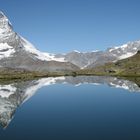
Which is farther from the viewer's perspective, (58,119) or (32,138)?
(58,119)

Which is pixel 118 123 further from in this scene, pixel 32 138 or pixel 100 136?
pixel 32 138

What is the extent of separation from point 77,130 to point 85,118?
11470 millimetres

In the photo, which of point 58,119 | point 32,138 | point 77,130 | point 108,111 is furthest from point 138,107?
point 32,138

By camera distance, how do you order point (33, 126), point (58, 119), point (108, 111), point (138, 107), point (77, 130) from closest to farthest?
point (77, 130)
point (33, 126)
point (58, 119)
point (108, 111)
point (138, 107)

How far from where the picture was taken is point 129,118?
59.0 meters

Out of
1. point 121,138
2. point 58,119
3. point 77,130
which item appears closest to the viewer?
point 121,138

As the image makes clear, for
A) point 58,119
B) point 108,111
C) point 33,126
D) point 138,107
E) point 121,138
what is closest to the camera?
point 121,138

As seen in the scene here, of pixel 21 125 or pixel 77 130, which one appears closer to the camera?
pixel 77 130

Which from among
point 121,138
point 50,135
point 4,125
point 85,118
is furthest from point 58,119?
point 121,138

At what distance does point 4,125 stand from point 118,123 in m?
16.1

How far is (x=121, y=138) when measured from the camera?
42.8 m

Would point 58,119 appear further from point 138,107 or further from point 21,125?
point 138,107

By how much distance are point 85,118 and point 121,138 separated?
1693 cm

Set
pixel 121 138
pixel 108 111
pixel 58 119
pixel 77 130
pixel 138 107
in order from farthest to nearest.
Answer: pixel 138 107 < pixel 108 111 < pixel 58 119 < pixel 77 130 < pixel 121 138
